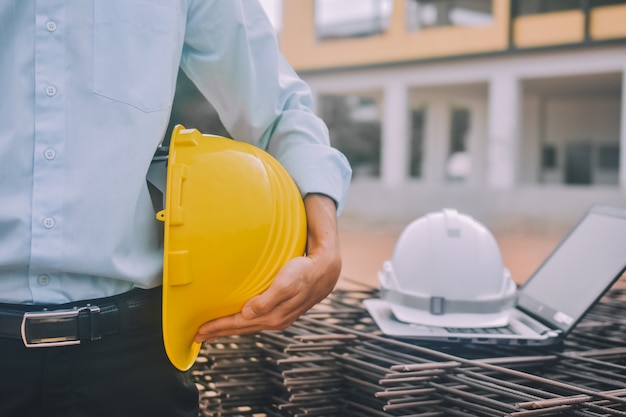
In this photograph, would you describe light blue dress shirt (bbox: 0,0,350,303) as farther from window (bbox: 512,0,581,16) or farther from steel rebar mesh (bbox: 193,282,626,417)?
window (bbox: 512,0,581,16)

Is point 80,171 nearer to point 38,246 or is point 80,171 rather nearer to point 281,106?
point 38,246

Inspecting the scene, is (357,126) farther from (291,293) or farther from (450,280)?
(291,293)

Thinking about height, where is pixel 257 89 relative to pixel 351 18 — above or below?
below

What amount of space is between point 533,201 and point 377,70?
6515mm

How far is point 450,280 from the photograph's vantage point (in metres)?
2.02

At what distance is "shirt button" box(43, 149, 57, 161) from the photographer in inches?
47.0

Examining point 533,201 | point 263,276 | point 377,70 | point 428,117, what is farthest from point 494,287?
point 428,117

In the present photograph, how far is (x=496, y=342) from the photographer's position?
1.68 m

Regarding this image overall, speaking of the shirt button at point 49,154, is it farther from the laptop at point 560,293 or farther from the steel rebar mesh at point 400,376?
the laptop at point 560,293

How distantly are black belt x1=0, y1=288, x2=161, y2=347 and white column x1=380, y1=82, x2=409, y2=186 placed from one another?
17.6m

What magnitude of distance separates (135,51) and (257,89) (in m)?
0.27

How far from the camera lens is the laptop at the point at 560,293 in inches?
68.1

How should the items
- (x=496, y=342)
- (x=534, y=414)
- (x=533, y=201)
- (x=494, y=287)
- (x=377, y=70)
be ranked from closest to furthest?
(x=534, y=414) < (x=496, y=342) < (x=494, y=287) < (x=533, y=201) < (x=377, y=70)

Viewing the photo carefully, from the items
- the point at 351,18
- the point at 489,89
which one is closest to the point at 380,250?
the point at 489,89
